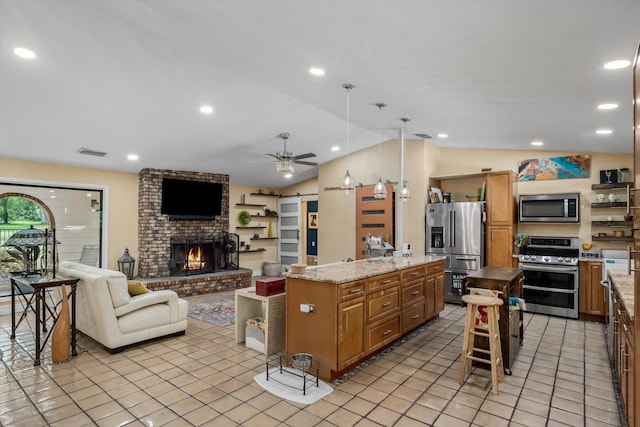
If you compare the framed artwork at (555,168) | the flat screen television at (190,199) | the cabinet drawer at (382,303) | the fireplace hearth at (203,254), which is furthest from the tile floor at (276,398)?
the flat screen television at (190,199)

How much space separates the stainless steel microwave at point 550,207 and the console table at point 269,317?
4312 mm

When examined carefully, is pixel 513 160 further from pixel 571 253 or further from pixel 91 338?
pixel 91 338

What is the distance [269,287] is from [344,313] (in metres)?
1.04

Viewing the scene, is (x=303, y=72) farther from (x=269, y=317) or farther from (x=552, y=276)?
(x=552, y=276)

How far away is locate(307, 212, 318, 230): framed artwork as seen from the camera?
29.8 feet

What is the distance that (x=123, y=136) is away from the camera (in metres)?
5.16

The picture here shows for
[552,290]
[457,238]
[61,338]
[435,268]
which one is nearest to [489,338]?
[435,268]

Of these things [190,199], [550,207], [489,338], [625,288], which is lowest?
[489,338]

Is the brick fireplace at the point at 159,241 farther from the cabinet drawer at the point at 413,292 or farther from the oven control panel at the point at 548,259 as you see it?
the oven control panel at the point at 548,259

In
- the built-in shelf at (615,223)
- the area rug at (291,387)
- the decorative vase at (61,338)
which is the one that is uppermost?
the built-in shelf at (615,223)

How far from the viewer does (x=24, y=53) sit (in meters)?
3.04

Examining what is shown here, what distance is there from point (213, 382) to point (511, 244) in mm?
4927

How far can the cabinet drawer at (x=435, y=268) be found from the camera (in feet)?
15.5

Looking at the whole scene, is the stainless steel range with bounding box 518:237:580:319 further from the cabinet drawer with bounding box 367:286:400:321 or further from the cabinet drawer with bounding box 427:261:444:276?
the cabinet drawer with bounding box 367:286:400:321
